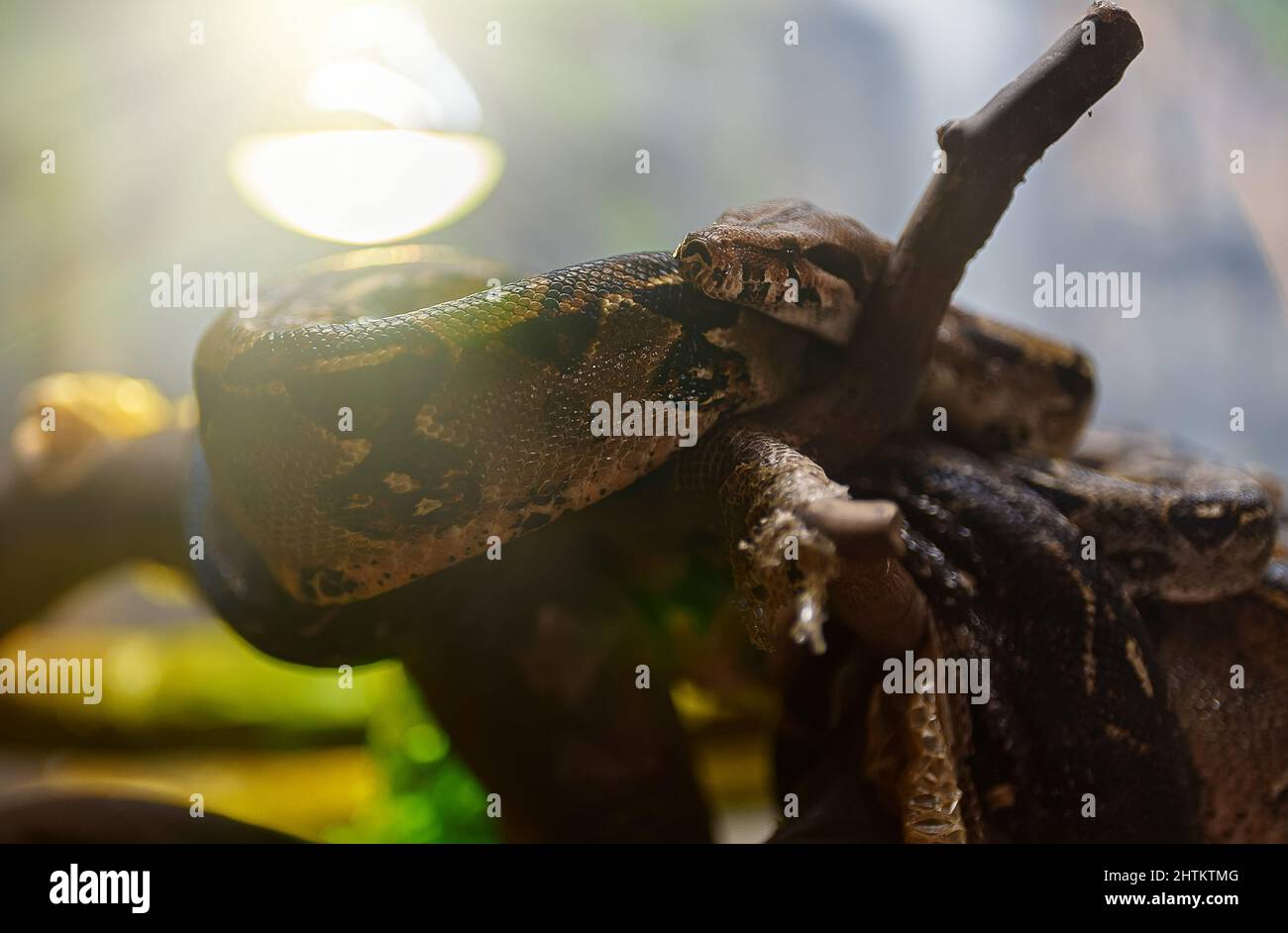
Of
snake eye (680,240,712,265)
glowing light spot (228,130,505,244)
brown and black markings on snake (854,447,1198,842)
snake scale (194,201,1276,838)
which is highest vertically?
glowing light spot (228,130,505,244)

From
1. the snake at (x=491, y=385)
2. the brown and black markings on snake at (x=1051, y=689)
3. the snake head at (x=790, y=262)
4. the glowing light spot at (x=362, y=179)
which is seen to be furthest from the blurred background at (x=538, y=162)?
the brown and black markings on snake at (x=1051, y=689)

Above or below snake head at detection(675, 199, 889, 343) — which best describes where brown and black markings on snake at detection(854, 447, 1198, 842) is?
below

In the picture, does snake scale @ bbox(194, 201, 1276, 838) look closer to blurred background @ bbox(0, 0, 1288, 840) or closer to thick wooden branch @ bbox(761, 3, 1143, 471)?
thick wooden branch @ bbox(761, 3, 1143, 471)

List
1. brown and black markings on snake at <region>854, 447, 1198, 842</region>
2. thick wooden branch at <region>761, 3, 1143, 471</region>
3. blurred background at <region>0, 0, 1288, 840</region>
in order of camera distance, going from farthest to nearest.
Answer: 1. blurred background at <region>0, 0, 1288, 840</region>
2. brown and black markings on snake at <region>854, 447, 1198, 842</region>
3. thick wooden branch at <region>761, 3, 1143, 471</region>

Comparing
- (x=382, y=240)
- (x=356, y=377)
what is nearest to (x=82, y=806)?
(x=356, y=377)

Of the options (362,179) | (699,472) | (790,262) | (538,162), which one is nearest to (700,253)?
(790,262)

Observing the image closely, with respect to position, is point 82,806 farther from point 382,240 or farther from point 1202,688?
point 1202,688

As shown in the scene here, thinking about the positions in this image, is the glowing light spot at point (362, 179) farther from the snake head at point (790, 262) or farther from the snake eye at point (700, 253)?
the snake eye at point (700, 253)

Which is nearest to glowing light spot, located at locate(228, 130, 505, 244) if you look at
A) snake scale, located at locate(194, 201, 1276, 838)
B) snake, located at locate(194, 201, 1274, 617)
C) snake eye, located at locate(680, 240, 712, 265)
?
snake scale, located at locate(194, 201, 1276, 838)

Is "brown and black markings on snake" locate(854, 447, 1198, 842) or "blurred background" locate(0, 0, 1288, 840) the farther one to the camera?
"blurred background" locate(0, 0, 1288, 840)
